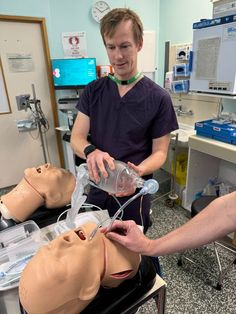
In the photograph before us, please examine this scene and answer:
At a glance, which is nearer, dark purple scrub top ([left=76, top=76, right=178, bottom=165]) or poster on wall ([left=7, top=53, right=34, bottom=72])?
dark purple scrub top ([left=76, top=76, right=178, bottom=165])

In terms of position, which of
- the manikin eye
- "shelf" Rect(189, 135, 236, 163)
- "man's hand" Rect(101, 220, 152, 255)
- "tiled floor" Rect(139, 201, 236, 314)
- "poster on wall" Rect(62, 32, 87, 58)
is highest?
"poster on wall" Rect(62, 32, 87, 58)

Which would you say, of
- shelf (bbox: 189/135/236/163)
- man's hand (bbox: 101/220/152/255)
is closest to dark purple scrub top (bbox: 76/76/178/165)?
man's hand (bbox: 101/220/152/255)

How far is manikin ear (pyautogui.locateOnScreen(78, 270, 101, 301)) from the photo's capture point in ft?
1.82

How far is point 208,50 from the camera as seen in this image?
6.17 ft

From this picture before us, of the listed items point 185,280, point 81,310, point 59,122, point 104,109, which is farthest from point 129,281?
point 59,122

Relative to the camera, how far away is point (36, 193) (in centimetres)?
96

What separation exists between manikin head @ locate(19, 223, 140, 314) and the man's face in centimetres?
71

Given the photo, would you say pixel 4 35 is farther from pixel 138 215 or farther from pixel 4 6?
pixel 138 215

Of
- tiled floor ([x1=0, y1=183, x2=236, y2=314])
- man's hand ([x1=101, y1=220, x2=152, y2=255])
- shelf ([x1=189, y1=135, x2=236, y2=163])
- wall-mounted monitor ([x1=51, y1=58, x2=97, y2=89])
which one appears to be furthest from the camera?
wall-mounted monitor ([x1=51, y1=58, x2=97, y2=89])

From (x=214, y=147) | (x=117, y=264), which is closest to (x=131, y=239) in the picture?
(x=117, y=264)

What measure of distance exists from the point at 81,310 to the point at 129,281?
0.17 meters

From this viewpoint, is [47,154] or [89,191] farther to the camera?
[47,154]

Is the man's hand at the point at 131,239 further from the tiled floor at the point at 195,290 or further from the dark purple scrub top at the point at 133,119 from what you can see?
the tiled floor at the point at 195,290

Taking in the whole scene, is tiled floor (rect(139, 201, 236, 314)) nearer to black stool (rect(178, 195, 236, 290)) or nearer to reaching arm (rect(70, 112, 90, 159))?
black stool (rect(178, 195, 236, 290))
